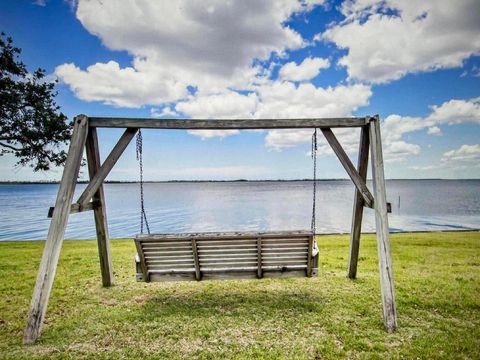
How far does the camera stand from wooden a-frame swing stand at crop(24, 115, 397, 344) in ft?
16.2

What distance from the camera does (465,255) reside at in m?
11.2

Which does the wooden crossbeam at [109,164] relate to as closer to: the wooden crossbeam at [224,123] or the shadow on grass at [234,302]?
the wooden crossbeam at [224,123]

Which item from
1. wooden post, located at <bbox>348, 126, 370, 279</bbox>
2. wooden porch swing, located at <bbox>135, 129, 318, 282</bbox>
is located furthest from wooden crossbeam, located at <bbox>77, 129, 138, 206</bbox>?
wooden post, located at <bbox>348, 126, 370, 279</bbox>

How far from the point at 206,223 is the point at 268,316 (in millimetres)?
28656

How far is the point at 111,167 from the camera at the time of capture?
19.4 feet

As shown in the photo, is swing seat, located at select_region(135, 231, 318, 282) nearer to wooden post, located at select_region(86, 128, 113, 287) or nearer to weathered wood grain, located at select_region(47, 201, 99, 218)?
weathered wood grain, located at select_region(47, 201, 99, 218)

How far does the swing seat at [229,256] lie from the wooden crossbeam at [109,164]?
4.67 ft

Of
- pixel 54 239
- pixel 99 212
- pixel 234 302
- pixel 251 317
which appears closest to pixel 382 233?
pixel 251 317

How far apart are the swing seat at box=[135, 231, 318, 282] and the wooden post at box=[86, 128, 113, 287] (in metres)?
1.59

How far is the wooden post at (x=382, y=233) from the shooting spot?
16.4 ft

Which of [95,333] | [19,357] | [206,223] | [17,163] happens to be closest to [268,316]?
[95,333]

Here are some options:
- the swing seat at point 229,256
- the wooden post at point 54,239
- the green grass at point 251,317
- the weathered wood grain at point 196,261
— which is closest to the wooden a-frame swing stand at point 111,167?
the wooden post at point 54,239

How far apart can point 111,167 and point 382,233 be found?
5.01m

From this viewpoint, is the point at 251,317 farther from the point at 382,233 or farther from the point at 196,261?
the point at 382,233
